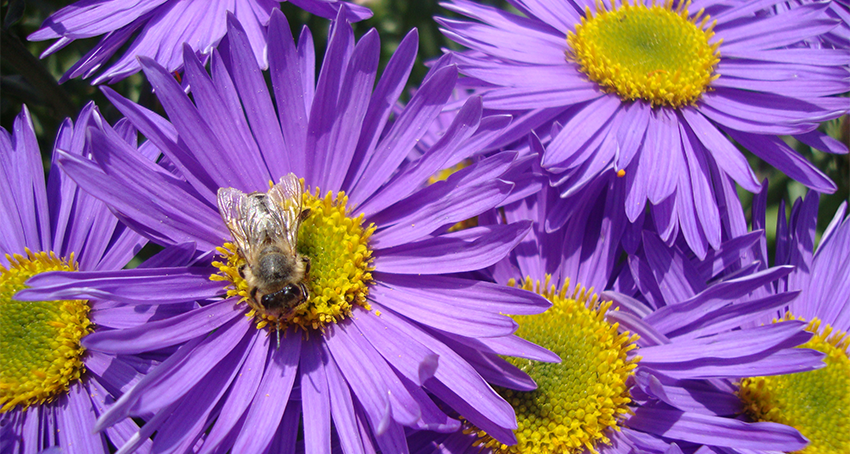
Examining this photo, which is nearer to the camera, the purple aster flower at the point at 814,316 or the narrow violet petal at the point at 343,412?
the narrow violet petal at the point at 343,412

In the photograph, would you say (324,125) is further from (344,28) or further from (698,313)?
(698,313)

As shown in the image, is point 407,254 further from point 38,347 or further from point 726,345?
point 38,347

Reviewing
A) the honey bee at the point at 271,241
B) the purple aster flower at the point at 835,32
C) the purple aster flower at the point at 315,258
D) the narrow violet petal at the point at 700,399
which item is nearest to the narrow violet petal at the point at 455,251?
the purple aster flower at the point at 315,258

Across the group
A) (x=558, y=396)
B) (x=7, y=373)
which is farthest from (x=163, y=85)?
(x=558, y=396)

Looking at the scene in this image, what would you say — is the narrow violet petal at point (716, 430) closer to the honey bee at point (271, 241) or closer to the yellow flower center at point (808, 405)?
the yellow flower center at point (808, 405)

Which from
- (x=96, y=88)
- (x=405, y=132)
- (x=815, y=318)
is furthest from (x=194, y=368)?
(x=815, y=318)

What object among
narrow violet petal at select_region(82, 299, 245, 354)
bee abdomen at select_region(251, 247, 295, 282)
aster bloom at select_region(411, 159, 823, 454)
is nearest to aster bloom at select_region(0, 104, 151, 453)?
narrow violet petal at select_region(82, 299, 245, 354)

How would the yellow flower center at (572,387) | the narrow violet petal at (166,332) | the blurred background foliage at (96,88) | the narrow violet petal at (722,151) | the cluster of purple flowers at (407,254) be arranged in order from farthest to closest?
1. the blurred background foliage at (96,88)
2. the narrow violet petal at (722,151)
3. the yellow flower center at (572,387)
4. the cluster of purple flowers at (407,254)
5. the narrow violet petal at (166,332)

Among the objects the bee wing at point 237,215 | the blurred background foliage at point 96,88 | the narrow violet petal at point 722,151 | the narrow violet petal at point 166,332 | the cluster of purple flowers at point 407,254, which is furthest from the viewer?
the blurred background foliage at point 96,88
